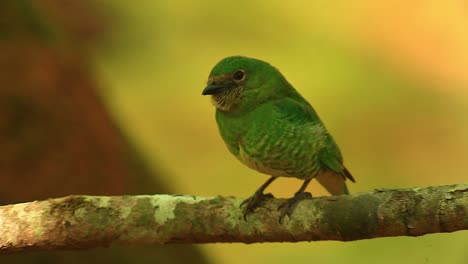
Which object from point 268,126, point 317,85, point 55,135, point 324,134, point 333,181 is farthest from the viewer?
point 317,85

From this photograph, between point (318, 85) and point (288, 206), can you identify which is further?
point (318, 85)

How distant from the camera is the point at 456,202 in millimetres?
2176

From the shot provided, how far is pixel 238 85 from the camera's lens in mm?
2875

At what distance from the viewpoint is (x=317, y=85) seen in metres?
4.89

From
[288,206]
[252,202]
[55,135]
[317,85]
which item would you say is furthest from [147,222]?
[317,85]

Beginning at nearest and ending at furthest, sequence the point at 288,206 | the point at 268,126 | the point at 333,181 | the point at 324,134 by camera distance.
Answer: the point at 288,206
the point at 268,126
the point at 324,134
the point at 333,181

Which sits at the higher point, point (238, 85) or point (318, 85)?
point (238, 85)

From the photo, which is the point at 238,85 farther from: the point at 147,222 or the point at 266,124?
the point at 147,222

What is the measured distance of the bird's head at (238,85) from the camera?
286 cm

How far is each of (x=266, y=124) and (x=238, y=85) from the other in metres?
0.19

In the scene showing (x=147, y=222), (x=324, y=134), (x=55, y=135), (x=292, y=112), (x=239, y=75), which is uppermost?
(x=239, y=75)

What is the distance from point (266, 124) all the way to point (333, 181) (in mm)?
465

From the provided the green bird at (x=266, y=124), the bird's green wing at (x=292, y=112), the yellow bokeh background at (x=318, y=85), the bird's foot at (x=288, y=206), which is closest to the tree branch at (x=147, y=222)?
the bird's foot at (x=288, y=206)

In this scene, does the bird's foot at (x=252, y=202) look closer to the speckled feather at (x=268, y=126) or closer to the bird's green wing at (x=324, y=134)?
the speckled feather at (x=268, y=126)
